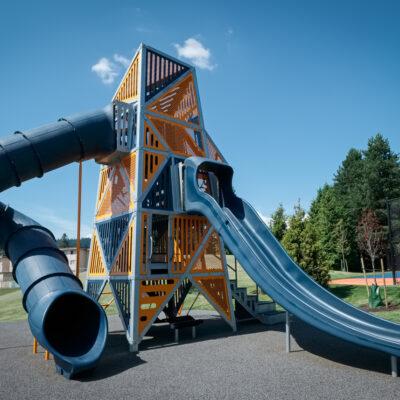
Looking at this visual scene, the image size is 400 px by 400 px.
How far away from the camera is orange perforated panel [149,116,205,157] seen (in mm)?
11906

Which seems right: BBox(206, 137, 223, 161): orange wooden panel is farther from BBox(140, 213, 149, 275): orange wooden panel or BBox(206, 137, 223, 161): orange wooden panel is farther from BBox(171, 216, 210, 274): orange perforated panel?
BBox(140, 213, 149, 275): orange wooden panel

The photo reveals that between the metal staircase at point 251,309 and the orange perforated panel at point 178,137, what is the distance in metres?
4.24

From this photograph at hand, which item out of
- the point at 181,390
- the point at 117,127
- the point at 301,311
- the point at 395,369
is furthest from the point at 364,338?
the point at 117,127

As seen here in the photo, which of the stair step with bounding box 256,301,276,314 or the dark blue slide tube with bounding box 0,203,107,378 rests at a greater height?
the dark blue slide tube with bounding box 0,203,107,378

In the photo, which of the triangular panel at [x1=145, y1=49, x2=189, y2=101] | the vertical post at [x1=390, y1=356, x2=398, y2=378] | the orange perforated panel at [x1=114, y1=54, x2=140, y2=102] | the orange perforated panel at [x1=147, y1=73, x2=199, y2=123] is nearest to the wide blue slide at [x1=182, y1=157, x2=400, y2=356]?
the vertical post at [x1=390, y1=356, x2=398, y2=378]

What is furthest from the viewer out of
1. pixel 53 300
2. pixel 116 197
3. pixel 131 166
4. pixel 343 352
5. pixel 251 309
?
pixel 251 309

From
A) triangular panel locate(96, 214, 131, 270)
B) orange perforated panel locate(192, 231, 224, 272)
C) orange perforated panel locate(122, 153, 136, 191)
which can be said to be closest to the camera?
orange perforated panel locate(122, 153, 136, 191)

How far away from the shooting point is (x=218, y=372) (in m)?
7.32

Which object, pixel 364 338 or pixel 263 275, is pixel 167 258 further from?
pixel 364 338

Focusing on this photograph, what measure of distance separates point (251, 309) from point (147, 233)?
533 centimetres

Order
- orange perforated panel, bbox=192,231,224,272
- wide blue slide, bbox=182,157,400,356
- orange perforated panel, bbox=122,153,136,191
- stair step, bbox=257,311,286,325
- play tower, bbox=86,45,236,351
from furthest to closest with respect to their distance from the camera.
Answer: stair step, bbox=257,311,286,325 < orange perforated panel, bbox=192,231,224,272 < orange perforated panel, bbox=122,153,136,191 < play tower, bbox=86,45,236,351 < wide blue slide, bbox=182,157,400,356

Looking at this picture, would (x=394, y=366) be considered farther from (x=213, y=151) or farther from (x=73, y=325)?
(x=213, y=151)

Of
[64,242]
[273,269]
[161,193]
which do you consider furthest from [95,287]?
[64,242]

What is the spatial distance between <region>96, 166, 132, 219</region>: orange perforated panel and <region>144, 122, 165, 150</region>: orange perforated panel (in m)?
1.29
